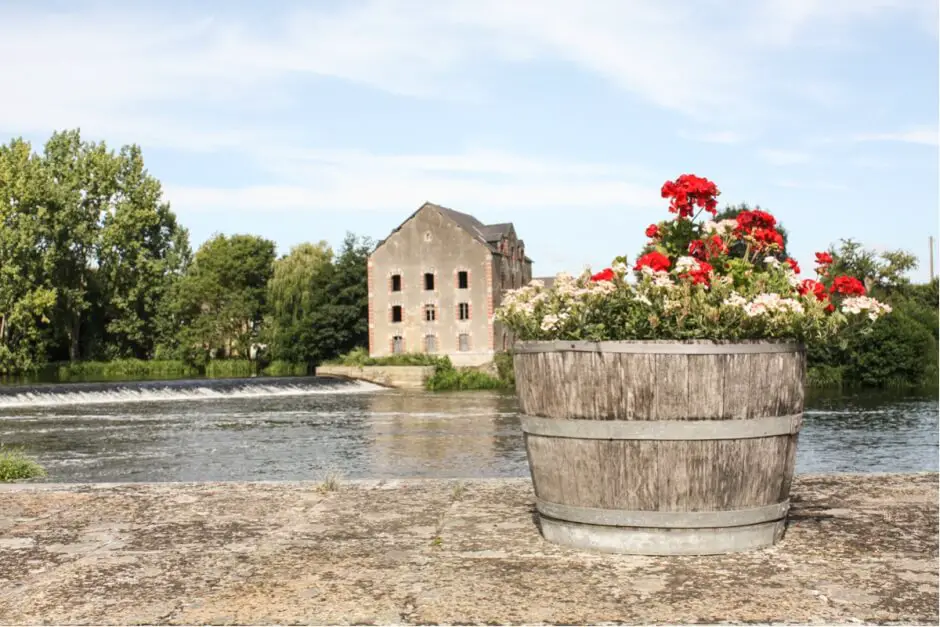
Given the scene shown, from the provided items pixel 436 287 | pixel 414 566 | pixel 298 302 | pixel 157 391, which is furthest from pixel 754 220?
pixel 298 302

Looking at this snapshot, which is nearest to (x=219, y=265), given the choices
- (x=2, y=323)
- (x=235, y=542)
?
(x=2, y=323)

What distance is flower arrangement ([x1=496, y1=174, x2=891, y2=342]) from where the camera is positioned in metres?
4.72

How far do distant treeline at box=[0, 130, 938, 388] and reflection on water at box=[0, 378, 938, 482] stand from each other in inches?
754

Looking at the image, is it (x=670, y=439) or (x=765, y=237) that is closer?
(x=670, y=439)

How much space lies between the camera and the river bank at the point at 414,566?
3764 millimetres

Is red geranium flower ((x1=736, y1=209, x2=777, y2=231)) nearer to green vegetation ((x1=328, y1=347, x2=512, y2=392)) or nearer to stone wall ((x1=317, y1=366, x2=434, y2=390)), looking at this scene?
green vegetation ((x1=328, y1=347, x2=512, y2=392))

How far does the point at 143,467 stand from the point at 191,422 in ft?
32.1

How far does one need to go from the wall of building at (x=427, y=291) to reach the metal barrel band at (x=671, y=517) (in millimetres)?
49198

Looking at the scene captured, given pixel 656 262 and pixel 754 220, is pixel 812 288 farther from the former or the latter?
pixel 656 262

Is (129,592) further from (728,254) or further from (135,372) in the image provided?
(135,372)

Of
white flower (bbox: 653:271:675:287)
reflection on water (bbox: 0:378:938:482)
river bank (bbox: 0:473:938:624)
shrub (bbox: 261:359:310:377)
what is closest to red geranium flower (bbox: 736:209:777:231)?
white flower (bbox: 653:271:675:287)

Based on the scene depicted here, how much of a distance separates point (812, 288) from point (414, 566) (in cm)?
246

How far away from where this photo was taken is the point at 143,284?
202ft

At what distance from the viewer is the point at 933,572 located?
4289 mm
